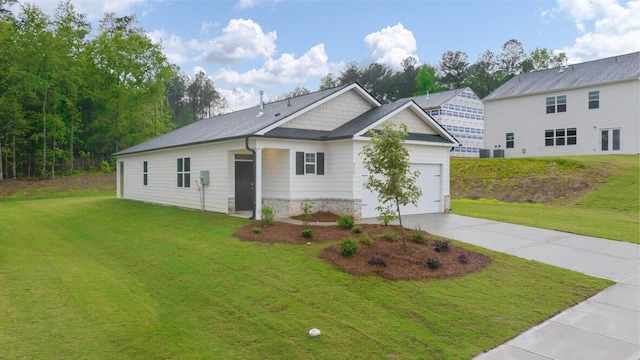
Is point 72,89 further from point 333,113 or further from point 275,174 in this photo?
point 333,113

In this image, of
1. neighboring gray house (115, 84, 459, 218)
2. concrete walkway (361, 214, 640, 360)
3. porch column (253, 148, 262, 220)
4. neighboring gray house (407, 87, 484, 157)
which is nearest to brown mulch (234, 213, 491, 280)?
concrete walkway (361, 214, 640, 360)

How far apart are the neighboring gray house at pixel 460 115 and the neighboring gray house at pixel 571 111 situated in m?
7.58

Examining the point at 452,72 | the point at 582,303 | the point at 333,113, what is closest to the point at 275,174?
the point at 333,113

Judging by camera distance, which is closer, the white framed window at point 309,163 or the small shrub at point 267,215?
the small shrub at point 267,215

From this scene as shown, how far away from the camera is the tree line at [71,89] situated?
1234 inches

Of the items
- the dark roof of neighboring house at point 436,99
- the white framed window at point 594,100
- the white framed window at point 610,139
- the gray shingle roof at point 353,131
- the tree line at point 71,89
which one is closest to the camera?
the gray shingle roof at point 353,131

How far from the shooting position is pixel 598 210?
1767 cm

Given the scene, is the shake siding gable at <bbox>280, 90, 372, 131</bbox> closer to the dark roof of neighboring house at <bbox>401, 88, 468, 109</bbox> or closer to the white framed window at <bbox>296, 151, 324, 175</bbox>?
the white framed window at <bbox>296, 151, 324, 175</bbox>

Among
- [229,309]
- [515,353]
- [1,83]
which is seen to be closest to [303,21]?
[229,309]

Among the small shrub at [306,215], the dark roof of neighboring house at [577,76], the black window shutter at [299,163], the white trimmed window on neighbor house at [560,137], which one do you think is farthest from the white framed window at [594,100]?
the small shrub at [306,215]

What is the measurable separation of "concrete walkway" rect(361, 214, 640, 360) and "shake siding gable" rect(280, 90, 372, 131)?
417 centimetres

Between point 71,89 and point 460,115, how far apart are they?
37.2 m

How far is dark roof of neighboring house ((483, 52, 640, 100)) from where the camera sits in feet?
88.2

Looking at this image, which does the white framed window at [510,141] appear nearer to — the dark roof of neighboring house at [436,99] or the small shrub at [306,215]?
the dark roof of neighboring house at [436,99]
